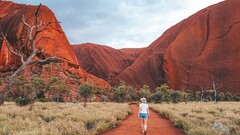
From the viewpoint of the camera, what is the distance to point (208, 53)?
87.9 meters

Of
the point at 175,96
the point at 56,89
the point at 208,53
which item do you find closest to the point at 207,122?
the point at 56,89

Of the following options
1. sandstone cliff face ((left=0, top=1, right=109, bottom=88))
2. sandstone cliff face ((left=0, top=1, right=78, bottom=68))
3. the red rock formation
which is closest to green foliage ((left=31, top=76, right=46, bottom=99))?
sandstone cliff face ((left=0, top=1, right=109, bottom=88))

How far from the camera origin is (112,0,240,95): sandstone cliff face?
3236 inches

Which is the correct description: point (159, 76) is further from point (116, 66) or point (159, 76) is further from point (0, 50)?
point (0, 50)

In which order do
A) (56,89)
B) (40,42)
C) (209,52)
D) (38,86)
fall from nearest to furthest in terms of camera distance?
(38,86) < (56,89) < (40,42) < (209,52)

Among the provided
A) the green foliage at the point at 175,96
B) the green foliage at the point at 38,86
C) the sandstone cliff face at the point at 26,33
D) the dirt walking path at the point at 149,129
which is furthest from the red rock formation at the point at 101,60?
the dirt walking path at the point at 149,129

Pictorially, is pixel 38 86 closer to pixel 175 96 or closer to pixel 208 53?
pixel 175 96

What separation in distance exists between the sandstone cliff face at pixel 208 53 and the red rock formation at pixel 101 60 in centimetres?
2358

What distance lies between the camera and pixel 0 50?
237 feet

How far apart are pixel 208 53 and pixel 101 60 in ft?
210

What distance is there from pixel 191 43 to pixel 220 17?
14416 millimetres

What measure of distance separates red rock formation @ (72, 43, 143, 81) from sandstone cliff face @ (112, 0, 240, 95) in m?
23.6

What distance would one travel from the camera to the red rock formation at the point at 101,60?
12850 centimetres

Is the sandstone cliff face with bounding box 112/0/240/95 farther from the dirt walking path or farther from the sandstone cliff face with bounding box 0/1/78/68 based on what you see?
the dirt walking path
